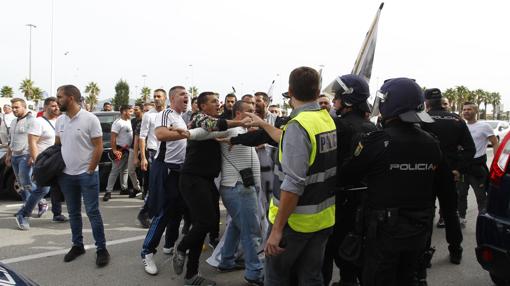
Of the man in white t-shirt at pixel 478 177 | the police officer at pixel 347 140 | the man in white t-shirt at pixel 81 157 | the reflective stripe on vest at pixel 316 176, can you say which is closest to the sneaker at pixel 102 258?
the man in white t-shirt at pixel 81 157

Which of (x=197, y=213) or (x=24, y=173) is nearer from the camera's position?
(x=197, y=213)

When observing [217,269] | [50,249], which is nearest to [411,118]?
[217,269]

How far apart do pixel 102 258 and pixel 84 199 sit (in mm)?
671

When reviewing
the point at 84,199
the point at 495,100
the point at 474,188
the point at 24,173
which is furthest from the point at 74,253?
the point at 495,100

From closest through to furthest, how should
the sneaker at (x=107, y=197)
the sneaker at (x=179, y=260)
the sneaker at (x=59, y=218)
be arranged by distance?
1. the sneaker at (x=179, y=260)
2. the sneaker at (x=59, y=218)
3. the sneaker at (x=107, y=197)

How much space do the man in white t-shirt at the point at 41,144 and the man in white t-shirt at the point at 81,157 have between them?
1.71 meters

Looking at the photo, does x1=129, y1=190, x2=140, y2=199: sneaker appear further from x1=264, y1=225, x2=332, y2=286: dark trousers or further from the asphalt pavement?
x1=264, y1=225, x2=332, y2=286: dark trousers

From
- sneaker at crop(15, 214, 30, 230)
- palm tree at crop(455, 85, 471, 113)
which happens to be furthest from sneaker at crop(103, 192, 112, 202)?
palm tree at crop(455, 85, 471, 113)

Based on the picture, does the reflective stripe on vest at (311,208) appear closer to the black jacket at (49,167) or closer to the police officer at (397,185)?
the police officer at (397,185)

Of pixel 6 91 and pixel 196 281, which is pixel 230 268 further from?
pixel 6 91

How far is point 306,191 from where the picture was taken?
2.75 metres

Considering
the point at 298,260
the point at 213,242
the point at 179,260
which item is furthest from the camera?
the point at 213,242

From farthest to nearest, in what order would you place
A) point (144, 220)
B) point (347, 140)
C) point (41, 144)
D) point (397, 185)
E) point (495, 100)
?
point (495, 100) → point (41, 144) → point (144, 220) → point (347, 140) → point (397, 185)

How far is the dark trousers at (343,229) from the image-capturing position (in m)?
3.46
